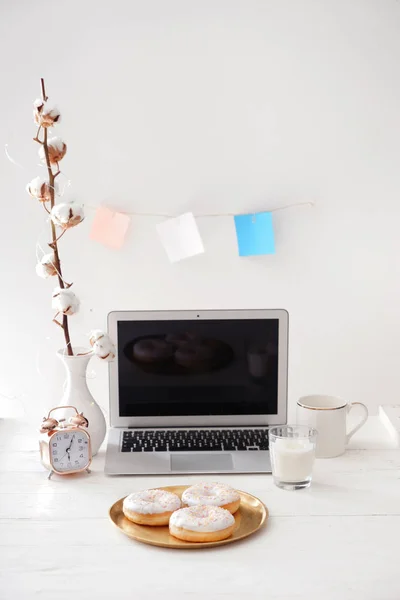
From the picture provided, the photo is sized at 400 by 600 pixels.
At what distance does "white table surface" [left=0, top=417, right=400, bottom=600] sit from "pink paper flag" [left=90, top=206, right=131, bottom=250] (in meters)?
1.13

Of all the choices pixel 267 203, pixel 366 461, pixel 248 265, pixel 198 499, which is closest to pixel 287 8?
pixel 267 203

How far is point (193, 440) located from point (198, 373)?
15 cm

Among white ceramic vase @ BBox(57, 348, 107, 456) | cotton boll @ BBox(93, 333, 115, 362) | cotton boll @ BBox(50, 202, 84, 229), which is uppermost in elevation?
cotton boll @ BBox(50, 202, 84, 229)

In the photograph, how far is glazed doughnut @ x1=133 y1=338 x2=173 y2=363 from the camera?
1.65 m

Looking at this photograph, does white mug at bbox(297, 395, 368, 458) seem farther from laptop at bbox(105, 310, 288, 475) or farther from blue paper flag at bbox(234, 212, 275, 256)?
blue paper flag at bbox(234, 212, 275, 256)

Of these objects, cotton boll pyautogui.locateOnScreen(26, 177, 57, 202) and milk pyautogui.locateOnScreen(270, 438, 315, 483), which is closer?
milk pyautogui.locateOnScreen(270, 438, 315, 483)

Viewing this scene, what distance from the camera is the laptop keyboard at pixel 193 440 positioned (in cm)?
157

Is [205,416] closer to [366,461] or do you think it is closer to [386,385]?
[366,461]

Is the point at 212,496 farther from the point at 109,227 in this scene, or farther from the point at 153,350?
the point at 109,227

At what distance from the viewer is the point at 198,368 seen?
5.44 feet

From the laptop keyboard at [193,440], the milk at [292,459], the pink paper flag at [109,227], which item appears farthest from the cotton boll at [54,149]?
the pink paper flag at [109,227]

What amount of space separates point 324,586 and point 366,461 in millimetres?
507

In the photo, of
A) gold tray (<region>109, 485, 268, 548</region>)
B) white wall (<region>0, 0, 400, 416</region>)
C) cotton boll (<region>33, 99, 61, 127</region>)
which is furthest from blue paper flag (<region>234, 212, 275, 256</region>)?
gold tray (<region>109, 485, 268, 548</region>)

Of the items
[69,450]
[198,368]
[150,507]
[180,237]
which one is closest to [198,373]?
[198,368]
